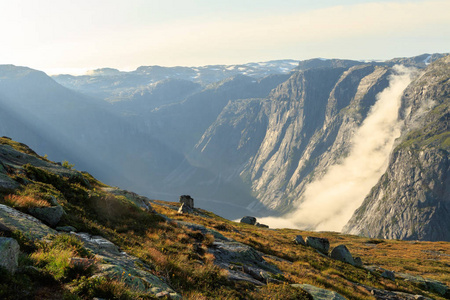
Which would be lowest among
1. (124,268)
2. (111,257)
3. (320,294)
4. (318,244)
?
(111,257)

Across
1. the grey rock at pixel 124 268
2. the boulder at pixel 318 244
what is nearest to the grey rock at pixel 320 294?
the grey rock at pixel 124 268

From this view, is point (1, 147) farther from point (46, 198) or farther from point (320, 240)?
point (320, 240)

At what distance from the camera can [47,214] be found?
49.5 ft

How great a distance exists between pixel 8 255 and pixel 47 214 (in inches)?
276

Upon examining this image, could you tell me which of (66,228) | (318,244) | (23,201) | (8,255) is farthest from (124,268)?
(318,244)

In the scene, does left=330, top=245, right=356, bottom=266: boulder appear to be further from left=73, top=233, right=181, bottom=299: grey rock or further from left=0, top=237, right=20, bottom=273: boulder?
left=0, top=237, right=20, bottom=273: boulder

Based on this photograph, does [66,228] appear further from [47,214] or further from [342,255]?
[342,255]

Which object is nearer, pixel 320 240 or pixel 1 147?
pixel 1 147

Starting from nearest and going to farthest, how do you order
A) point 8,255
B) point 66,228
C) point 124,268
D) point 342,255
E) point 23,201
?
point 8,255 < point 124,268 < point 66,228 < point 23,201 < point 342,255

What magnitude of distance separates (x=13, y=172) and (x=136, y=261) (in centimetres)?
1344

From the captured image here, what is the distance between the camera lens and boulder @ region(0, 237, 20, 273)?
8.46 meters

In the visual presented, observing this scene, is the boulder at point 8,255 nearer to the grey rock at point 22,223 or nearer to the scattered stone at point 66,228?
the grey rock at point 22,223

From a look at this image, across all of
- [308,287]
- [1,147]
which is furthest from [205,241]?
[1,147]

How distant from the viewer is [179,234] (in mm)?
21750
